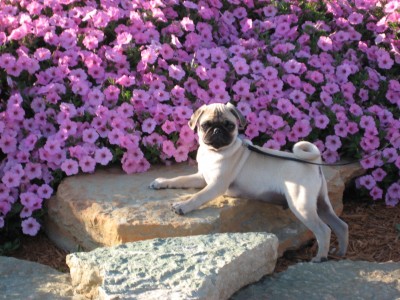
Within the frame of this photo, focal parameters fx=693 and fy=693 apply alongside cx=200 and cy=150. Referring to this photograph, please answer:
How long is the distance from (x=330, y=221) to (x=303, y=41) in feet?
7.57

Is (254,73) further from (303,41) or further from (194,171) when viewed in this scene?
(194,171)

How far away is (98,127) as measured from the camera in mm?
5160

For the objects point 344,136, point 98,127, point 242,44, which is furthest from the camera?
point 242,44

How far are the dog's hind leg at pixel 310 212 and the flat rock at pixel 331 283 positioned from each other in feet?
0.72

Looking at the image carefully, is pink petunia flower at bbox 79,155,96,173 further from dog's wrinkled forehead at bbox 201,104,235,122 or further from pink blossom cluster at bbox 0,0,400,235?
dog's wrinkled forehead at bbox 201,104,235,122

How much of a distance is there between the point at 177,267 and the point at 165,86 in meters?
2.33

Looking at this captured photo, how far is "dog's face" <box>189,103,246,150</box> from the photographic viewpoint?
438cm

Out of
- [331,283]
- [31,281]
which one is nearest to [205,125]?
[331,283]

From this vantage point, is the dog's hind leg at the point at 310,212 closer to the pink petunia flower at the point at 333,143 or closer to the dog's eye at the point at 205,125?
the dog's eye at the point at 205,125

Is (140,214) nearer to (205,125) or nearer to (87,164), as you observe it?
(205,125)

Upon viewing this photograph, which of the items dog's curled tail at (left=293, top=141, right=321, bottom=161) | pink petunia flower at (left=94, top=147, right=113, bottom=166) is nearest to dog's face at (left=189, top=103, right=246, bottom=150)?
dog's curled tail at (left=293, top=141, right=321, bottom=161)

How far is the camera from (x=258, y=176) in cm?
450

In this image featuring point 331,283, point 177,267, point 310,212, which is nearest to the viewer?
point 177,267

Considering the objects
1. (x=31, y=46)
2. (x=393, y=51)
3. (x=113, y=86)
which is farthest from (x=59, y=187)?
(x=393, y=51)
